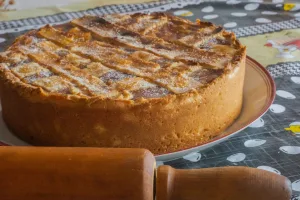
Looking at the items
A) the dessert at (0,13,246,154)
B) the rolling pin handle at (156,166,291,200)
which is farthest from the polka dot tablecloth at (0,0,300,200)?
the rolling pin handle at (156,166,291,200)

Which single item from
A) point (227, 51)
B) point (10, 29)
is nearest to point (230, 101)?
point (227, 51)

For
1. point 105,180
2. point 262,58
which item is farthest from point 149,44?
point 105,180

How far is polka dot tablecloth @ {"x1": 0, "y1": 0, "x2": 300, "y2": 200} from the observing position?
1.12 metres

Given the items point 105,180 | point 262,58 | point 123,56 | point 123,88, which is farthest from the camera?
point 262,58

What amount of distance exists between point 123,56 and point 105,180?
1.76ft

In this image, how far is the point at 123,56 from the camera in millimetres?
1244

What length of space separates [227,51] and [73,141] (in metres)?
0.43

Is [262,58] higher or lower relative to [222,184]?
lower

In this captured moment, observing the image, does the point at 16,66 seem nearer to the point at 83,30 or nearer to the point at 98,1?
the point at 83,30

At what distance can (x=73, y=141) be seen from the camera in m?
1.06

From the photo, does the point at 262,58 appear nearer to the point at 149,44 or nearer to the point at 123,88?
the point at 149,44

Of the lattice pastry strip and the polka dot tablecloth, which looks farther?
the lattice pastry strip

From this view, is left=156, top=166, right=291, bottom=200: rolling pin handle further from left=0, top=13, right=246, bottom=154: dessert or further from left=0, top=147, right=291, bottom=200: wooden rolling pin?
left=0, top=13, right=246, bottom=154: dessert

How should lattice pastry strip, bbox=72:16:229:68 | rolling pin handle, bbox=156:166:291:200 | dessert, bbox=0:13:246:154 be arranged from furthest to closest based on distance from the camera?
lattice pastry strip, bbox=72:16:229:68 → dessert, bbox=0:13:246:154 → rolling pin handle, bbox=156:166:291:200
